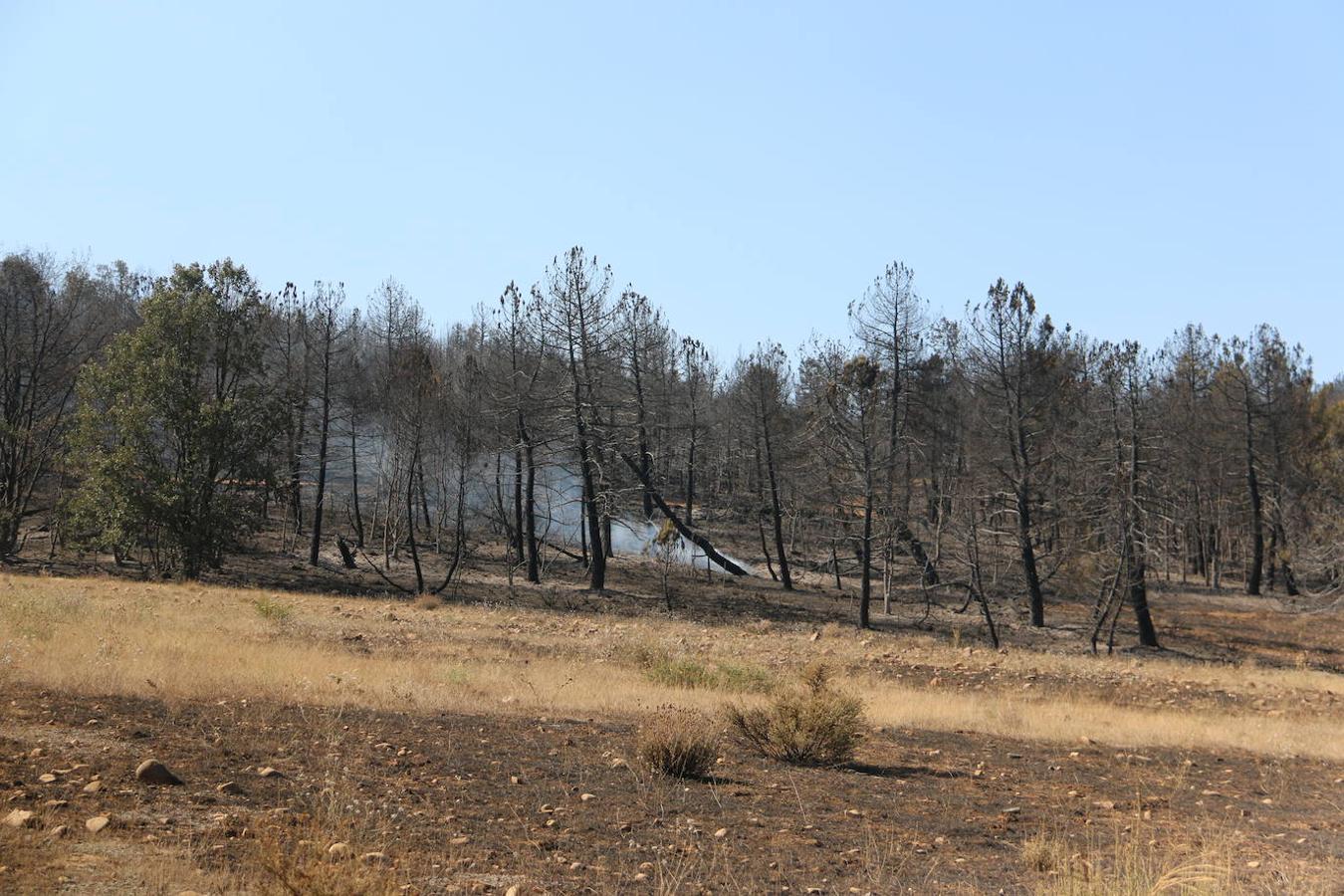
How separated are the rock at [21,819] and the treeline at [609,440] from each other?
1164 inches

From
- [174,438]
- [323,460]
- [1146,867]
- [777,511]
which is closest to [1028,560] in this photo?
[777,511]

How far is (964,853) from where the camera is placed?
7.55 m

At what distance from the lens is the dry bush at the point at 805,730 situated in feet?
35.4

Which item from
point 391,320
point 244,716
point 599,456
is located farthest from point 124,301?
point 244,716

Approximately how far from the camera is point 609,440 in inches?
1646

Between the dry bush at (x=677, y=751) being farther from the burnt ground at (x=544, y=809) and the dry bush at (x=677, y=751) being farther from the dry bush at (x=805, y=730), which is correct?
the dry bush at (x=805, y=730)

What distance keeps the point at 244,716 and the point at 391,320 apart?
4942 cm

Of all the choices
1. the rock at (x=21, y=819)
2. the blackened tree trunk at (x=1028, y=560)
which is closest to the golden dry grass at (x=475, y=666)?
the rock at (x=21, y=819)

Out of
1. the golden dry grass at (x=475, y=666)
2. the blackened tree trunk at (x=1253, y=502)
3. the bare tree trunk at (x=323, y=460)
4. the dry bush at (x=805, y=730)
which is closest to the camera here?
the dry bush at (x=805, y=730)

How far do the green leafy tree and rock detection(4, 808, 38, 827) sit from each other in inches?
1180

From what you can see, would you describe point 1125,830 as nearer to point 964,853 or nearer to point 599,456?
point 964,853

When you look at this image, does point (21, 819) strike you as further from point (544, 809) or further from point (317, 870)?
point (544, 809)

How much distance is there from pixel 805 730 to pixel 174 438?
31119 millimetres

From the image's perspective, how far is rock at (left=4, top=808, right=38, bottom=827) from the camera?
592 cm
